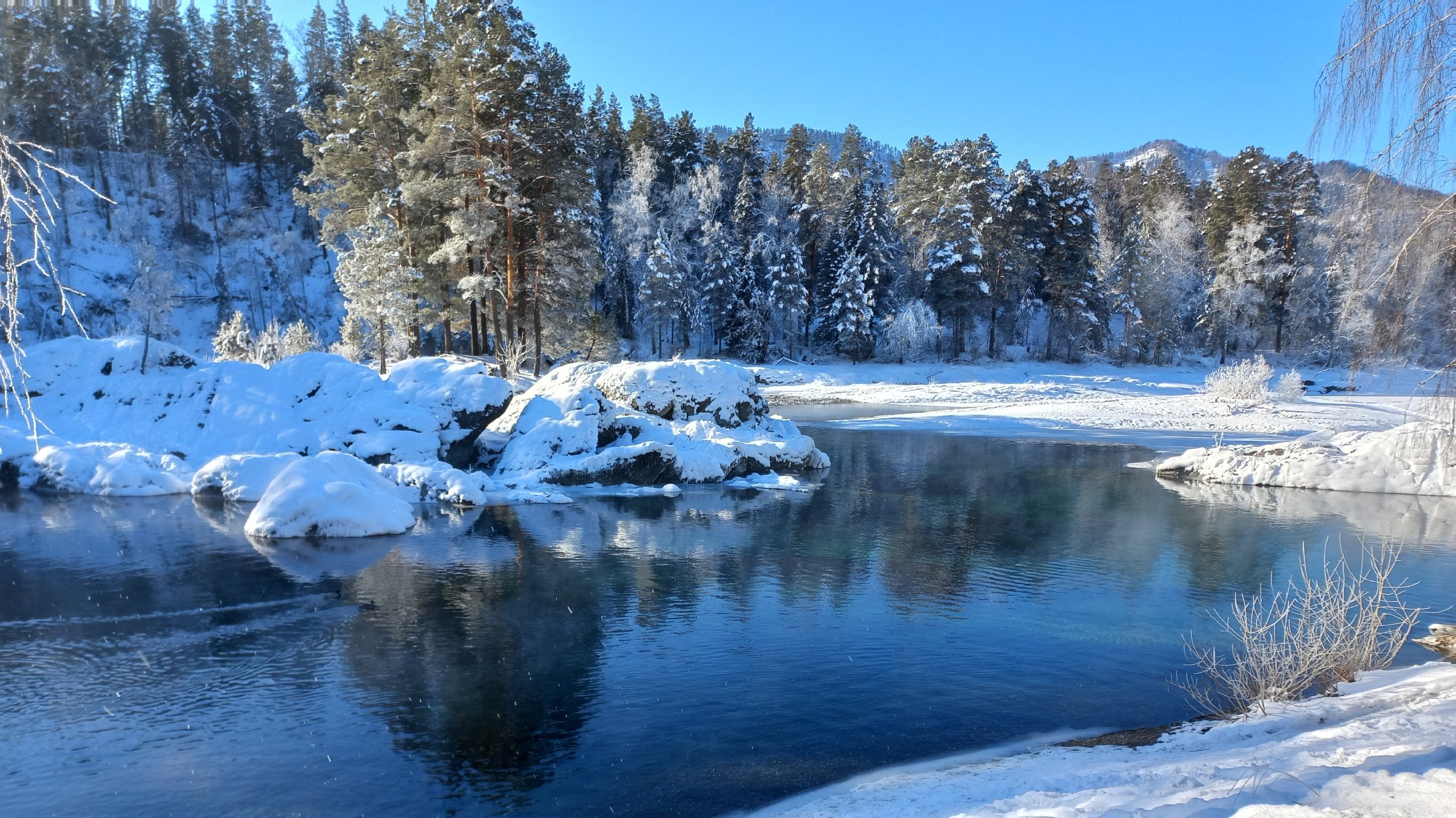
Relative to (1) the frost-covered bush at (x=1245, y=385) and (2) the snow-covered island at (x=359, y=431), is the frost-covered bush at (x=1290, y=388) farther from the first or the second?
(2) the snow-covered island at (x=359, y=431)

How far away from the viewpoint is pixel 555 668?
8406 mm

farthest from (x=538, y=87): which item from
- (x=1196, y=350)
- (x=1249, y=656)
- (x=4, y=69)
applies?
(x=4, y=69)

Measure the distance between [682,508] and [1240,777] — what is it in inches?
501

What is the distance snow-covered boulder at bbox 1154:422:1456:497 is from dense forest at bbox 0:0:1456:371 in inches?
567

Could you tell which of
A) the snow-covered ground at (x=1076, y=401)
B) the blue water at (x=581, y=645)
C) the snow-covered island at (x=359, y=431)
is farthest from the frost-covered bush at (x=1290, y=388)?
the snow-covered island at (x=359, y=431)

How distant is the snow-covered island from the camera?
683 inches

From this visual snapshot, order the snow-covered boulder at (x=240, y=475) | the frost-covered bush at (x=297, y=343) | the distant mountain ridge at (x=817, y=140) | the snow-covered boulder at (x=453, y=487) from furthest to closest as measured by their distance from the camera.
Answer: the distant mountain ridge at (x=817, y=140), the frost-covered bush at (x=297, y=343), the snow-covered boulder at (x=453, y=487), the snow-covered boulder at (x=240, y=475)

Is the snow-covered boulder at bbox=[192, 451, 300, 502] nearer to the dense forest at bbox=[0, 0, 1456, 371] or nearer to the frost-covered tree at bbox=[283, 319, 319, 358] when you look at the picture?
the dense forest at bbox=[0, 0, 1456, 371]

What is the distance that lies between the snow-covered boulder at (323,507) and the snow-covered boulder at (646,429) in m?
4.37

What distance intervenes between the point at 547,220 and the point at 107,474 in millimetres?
15935

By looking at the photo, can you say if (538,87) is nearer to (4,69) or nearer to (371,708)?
(371,708)

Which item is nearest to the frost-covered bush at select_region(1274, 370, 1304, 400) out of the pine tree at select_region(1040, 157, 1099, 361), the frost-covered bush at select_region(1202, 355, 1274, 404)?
the frost-covered bush at select_region(1202, 355, 1274, 404)

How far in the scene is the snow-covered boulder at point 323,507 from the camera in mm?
13664

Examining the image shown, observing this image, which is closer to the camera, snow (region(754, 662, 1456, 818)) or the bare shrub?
snow (region(754, 662, 1456, 818))
